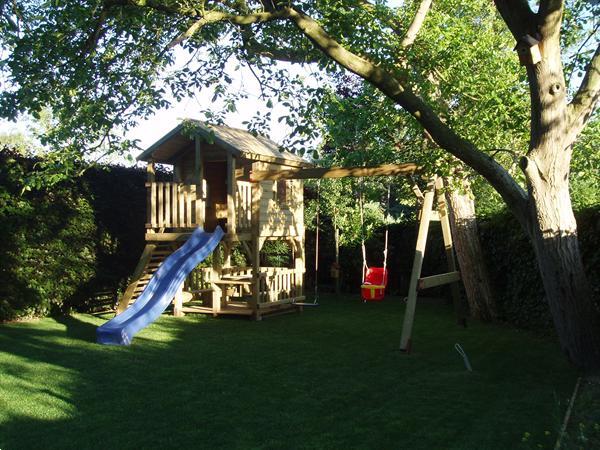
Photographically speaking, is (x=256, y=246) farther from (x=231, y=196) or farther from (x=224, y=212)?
(x=224, y=212)

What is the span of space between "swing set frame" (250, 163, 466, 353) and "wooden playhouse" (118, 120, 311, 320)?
892 millimetres

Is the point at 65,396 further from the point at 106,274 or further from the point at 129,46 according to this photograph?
the point at 106,274

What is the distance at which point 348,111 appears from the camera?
30.5 feet

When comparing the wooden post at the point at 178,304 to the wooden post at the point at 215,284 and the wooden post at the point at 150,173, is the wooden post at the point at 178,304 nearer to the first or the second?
the wooden post at the point at 215,284

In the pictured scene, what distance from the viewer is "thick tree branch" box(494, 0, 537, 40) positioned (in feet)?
20.7

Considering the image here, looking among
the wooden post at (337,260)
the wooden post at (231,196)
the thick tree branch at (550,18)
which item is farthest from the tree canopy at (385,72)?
the wooden post at (337,260)

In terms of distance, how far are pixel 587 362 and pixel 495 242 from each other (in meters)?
5.28

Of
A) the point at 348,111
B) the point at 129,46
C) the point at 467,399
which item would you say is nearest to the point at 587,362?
the point at 467,399

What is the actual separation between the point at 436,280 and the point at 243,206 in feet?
14.6

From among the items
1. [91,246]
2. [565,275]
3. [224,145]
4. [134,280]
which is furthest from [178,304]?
[565,275]

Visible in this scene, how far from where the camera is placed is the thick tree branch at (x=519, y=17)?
20.7ft

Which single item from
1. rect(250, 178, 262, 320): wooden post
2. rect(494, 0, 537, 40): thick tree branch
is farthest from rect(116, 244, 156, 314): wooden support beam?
rect(494, 0, 537, 40): thick tree branch

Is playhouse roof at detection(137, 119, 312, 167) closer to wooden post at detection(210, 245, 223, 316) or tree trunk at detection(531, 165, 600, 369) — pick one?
wooden post at detection(210, 245, 223, 316)

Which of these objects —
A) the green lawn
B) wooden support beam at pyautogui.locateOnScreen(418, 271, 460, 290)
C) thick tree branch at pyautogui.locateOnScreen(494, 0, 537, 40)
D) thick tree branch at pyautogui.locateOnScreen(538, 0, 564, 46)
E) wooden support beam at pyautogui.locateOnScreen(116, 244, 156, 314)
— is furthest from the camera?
wooden support beam at pyautogui.locateOnScreen(116, 244, 156, 314)
